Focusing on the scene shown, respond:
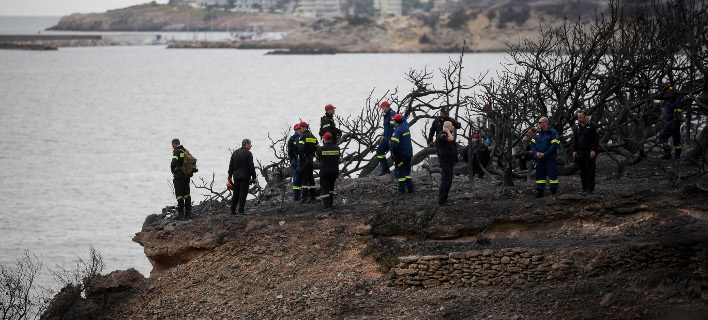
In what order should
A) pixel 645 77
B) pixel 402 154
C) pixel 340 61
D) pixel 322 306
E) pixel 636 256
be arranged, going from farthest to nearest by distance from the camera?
pixel 340 61 < pixel 645 77 < pixel 402 154 < pixel 322 306 < pixel 636 256

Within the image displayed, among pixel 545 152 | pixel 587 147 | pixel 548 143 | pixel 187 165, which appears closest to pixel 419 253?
pixel 545 152

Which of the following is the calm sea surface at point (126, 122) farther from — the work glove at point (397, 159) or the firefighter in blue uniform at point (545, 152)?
the firefighter in blue uniform at point (545, 152)

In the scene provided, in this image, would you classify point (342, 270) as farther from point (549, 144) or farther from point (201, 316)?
point (549, 144)

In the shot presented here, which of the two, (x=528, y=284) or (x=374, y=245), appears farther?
(x=374, y=245)

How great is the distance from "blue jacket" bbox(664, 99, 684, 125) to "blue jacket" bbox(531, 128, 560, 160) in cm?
570

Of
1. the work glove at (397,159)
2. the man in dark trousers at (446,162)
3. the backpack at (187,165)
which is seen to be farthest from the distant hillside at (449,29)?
the man in dark trousers at (446,162)

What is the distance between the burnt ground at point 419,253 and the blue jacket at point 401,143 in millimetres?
1067

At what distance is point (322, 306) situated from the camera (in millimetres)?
15828

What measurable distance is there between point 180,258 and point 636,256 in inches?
374

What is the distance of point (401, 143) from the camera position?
19.9 meters

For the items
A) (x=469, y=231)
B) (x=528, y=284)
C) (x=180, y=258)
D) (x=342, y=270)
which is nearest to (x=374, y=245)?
(x=342, y=270)

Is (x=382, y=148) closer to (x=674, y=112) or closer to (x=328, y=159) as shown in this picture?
(x=328, y=159)

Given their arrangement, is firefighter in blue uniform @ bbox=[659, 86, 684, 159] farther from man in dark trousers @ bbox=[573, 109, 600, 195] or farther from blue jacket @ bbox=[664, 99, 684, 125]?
man in dark trousers @ bbox=[573, 109, 600, 195]

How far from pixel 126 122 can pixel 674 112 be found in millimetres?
75245
